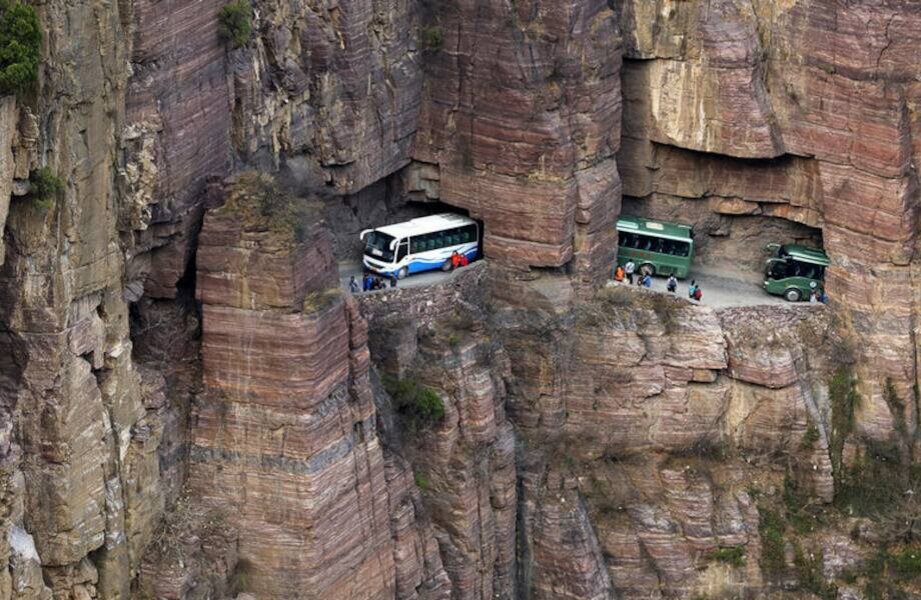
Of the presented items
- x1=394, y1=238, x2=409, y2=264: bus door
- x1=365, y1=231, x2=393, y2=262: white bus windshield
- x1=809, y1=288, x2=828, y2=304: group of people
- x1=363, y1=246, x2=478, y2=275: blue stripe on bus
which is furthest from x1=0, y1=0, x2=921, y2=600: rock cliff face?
x1=394, y1=238, x2=409, y2=264: bus door

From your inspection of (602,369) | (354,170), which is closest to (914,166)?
(602,369)

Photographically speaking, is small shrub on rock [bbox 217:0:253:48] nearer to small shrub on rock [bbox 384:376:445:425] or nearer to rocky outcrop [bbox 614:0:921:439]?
small shrub on rock [bbox 384:376:445:425]

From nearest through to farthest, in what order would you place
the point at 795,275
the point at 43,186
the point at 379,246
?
1. the point at 43,186
2. the point at 379,246
3. the point at 795,275

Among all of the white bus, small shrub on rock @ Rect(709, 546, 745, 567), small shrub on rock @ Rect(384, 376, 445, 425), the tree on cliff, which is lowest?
small shrub on rock @ Rect(709, 546, 745, 567)

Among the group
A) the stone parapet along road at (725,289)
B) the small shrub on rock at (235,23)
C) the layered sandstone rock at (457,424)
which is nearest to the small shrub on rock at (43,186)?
the small shrub on rock at (235,23)

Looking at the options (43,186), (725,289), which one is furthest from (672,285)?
(43,186)

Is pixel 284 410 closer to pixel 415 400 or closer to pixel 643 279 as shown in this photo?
pixel 415 400
